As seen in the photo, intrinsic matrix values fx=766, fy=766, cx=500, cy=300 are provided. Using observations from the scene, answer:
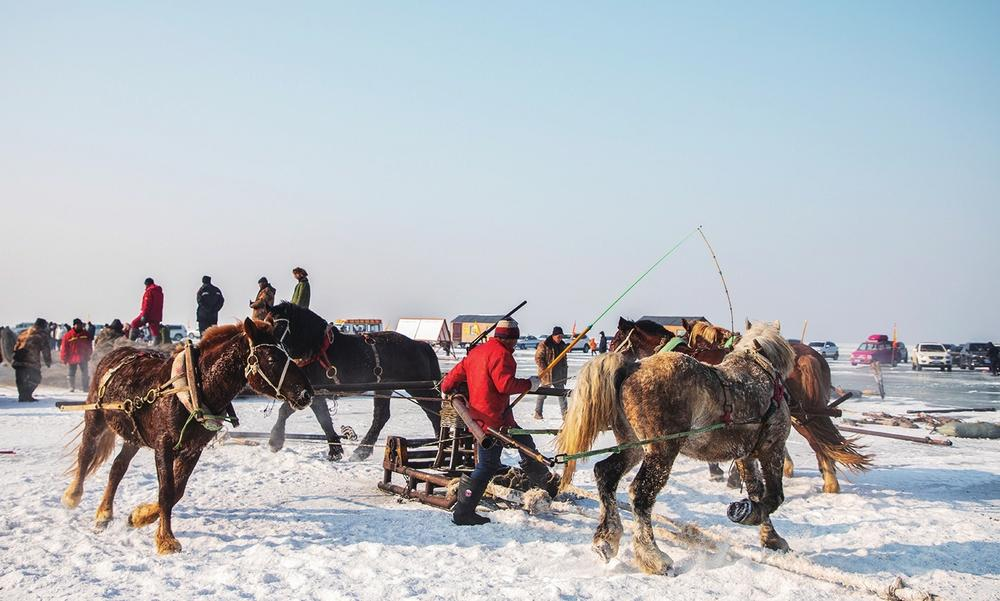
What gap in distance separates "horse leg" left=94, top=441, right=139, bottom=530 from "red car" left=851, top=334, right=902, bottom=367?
44.8 m

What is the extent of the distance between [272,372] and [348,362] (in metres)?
3.82

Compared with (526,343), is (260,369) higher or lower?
lower

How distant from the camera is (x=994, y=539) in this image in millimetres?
6656

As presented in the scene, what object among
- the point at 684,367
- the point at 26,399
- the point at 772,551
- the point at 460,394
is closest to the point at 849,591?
the point at 772,551

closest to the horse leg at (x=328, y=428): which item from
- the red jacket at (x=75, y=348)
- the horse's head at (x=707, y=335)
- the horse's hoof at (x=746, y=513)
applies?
the horse's head at (x=707, y=335)

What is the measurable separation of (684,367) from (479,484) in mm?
2029

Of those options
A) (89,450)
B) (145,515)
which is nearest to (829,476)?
(145,515)

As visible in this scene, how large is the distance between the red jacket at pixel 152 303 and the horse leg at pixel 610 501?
9.42 meters

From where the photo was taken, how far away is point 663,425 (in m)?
5.64

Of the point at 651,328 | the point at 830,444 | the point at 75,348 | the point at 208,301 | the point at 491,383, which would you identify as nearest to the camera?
the point at 491,383

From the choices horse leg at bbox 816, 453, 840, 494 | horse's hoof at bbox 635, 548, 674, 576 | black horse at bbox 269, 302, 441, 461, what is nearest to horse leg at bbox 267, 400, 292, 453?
black horse at bbox 269, 302, 441, 461

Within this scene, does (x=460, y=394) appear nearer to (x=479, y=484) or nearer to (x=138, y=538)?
(x=479, y=484)

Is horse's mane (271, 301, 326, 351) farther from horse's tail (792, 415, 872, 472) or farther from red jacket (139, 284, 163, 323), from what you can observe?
horse's tail (792, 415, 872, 472)

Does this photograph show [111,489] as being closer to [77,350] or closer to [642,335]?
[642,335]
